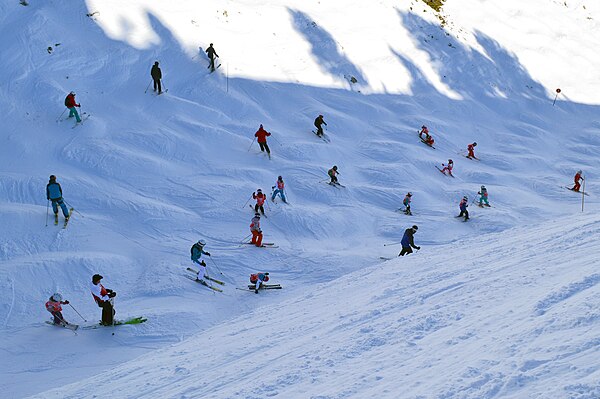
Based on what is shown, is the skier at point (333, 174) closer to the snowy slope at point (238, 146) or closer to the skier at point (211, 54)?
the snowy slope at point (238, 146)

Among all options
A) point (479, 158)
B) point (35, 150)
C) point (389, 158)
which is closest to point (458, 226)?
point (389, 158)

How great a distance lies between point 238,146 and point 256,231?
6.13 meters

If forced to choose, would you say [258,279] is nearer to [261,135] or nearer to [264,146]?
[261,135]

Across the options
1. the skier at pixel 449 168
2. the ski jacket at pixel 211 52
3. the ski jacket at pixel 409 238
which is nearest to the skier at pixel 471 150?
the skier at pixel 449 168

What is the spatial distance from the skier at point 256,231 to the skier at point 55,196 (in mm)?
4966

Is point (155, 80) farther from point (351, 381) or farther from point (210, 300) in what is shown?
point (351, 381)

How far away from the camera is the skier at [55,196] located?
1363 centimetres

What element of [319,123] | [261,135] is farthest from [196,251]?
[319,123]

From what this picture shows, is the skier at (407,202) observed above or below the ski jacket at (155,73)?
below

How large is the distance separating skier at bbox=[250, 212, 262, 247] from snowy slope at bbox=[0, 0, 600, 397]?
0.40m

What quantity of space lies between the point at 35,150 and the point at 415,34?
75.3 feet

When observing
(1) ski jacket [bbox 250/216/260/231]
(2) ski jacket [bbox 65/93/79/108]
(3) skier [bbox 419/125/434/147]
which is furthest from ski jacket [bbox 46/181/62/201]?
(3) skier [bbox 419/125/434/147]

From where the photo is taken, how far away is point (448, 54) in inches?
1249

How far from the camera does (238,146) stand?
20.1 m
